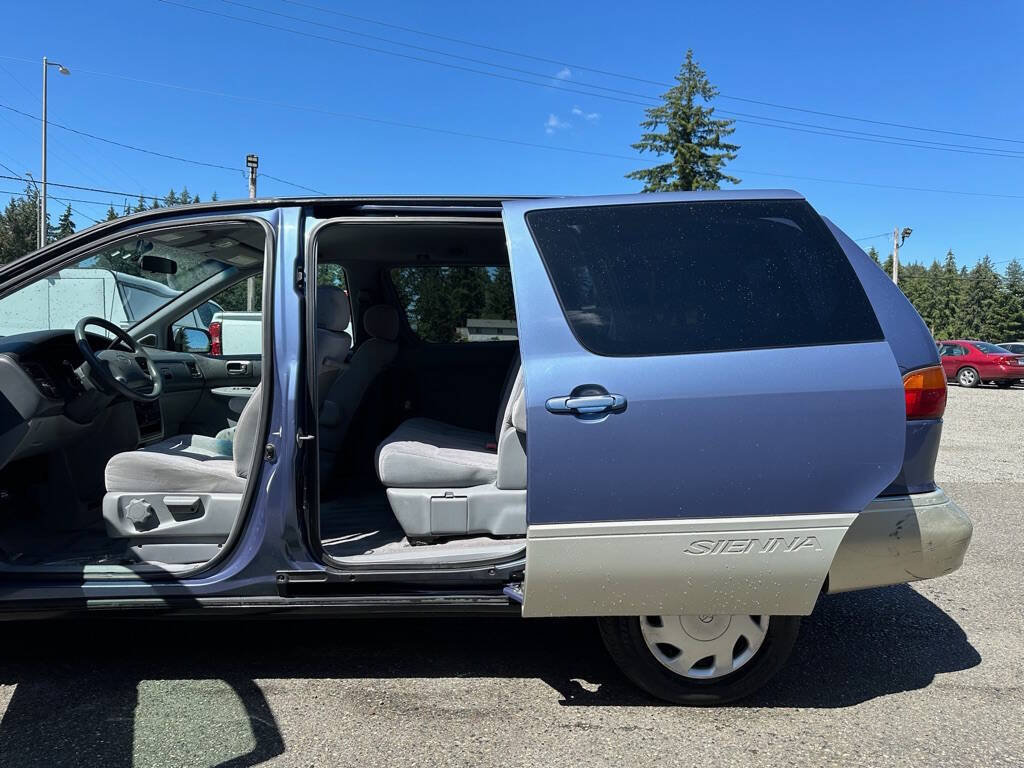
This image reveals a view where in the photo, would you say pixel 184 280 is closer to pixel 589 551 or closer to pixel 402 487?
pixel 402 487

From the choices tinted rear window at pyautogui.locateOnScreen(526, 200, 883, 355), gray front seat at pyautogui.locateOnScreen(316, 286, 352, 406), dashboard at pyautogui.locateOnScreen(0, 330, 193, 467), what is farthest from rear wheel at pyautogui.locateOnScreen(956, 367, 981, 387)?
dashboard at pyautogui.locateOnScreen(0, 330, 193, 467)

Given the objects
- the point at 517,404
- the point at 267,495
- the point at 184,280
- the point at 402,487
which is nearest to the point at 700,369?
the point at 517,404

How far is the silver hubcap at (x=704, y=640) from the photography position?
2539 mm

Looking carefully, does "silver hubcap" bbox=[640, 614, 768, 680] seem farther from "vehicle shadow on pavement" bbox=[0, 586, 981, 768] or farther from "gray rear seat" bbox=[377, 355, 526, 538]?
"gray rear seat" bbox=[377, 355, 526, 538]

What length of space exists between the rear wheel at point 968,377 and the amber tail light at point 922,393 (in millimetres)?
23225

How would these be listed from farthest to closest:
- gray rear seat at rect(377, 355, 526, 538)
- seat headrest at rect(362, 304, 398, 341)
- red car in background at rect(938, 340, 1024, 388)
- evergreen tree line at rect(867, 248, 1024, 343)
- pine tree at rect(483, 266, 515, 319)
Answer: evergreen tree line at rect(867, 248, 1024, 343)
red car in background at rect(938, 340, 1024, 388)
seat headrest at rect(362, 304, 398, 341)
pine tree at rect(483, 266, 515, 319)
gray rear seat at rect(377, 355, 526, 538)

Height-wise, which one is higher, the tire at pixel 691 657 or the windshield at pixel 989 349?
the windshield at pixel 989 349

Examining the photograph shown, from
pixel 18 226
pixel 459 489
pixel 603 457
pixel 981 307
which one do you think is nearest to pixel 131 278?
pixel 459 489

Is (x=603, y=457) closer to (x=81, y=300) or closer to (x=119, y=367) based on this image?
(x=119, y=367)

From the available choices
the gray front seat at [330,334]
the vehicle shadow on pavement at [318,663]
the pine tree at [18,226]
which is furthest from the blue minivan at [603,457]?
the pine tree at [18,226]

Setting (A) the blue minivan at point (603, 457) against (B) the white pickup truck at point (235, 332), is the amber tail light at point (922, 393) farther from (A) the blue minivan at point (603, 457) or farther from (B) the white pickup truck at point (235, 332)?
(B) the white pickup truck at point (235, 332)

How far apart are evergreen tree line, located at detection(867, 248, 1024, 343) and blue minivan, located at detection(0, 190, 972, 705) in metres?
72.1

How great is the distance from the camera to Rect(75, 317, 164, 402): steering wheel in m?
3.14

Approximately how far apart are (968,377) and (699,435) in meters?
24.0
